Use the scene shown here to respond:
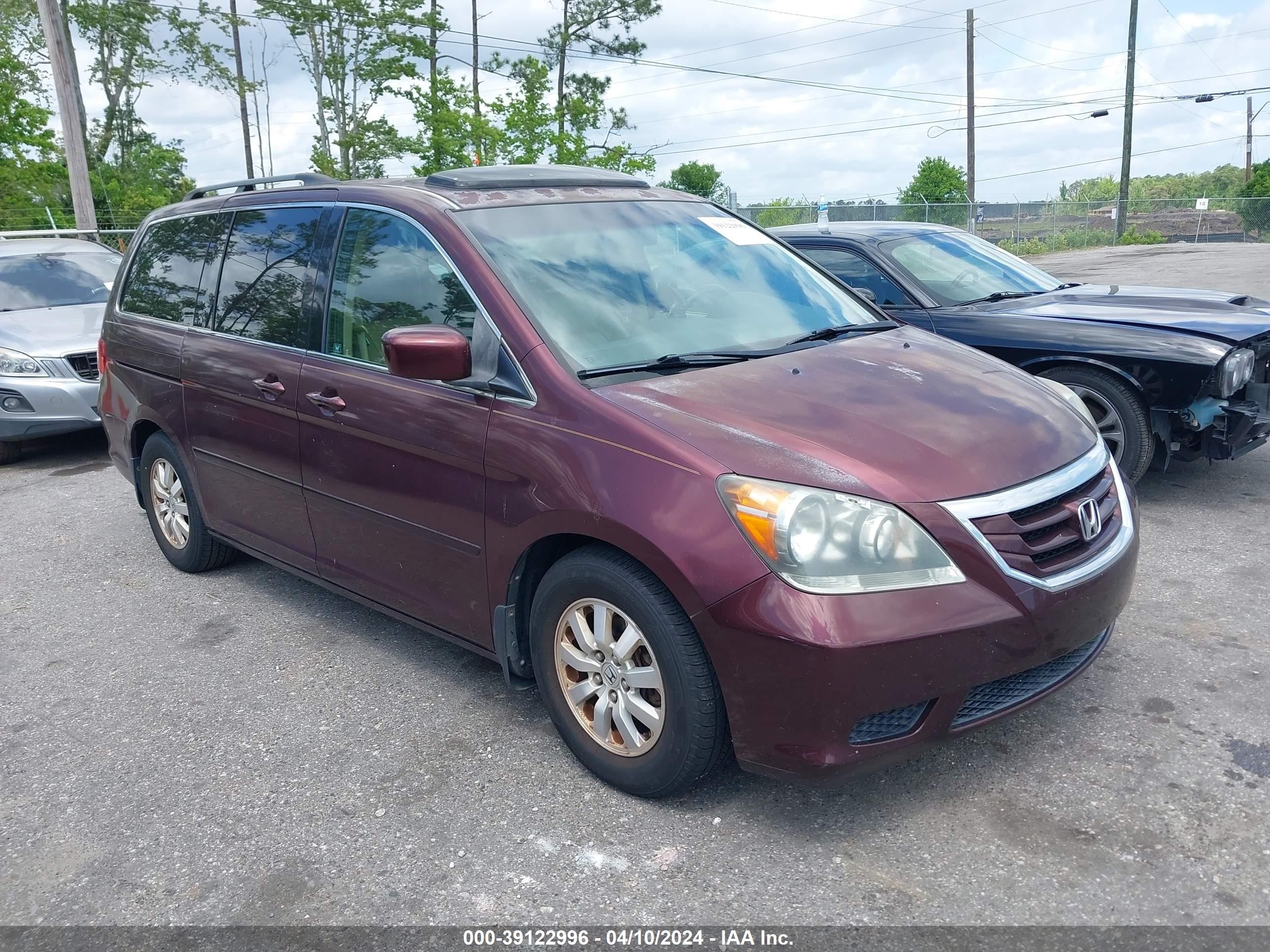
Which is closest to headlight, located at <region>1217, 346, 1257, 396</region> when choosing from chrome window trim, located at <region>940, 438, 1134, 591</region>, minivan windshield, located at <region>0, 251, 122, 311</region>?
chrome window trim, located at <region>940, 438, 1134, 591</region>

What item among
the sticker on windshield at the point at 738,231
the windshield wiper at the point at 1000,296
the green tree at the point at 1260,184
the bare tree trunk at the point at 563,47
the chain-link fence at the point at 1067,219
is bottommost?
the windshield wiper at the point at 1000,296

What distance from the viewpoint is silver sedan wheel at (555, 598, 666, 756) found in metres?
2.94

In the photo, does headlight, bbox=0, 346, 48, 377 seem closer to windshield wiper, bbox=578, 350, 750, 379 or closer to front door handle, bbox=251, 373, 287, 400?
front door handle, bbox=251, 373, 287, 400

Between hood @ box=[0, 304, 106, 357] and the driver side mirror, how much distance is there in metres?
5.65

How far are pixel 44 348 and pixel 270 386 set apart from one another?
4982 millimetres

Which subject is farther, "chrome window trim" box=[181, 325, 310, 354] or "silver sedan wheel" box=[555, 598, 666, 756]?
"chrome window trim" box=[181, 325, 310, 354]

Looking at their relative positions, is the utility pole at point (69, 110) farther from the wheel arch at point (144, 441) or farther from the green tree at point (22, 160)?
the wheel arch at point (144, 441)

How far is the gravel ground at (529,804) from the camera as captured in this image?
2666 millimetres

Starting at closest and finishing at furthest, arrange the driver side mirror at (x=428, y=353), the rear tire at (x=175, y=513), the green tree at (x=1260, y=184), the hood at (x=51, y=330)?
1. the driver side mirror at (x=428, y=353)
2. the rear tire at (x=175, y=513)
3. the hood at (x=51, y=330)
4. the green tree at (x=1260, y=184)

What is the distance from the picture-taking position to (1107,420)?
559 centimetres

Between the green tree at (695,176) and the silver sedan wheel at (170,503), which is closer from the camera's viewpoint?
the silver sedan wheel at (170,503)

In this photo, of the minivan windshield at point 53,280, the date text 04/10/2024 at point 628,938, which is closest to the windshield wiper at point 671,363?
the date text 04/10/2024 at point 628,938

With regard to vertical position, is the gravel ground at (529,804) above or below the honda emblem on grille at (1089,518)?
below

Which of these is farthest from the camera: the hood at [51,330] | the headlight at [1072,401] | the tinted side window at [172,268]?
the hood at [51,330]
